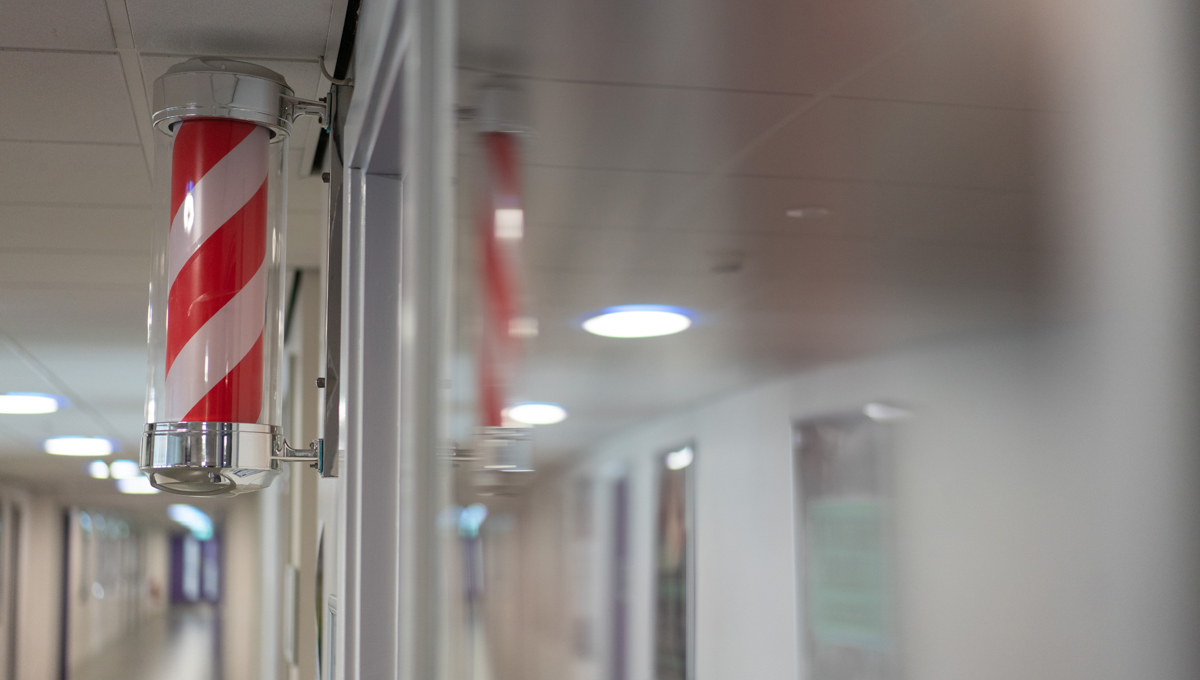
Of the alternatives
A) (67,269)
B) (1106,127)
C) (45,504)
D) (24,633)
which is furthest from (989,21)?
(45,504)

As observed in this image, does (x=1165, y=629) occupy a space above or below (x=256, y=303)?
below

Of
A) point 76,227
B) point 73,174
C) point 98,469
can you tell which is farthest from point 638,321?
point 98,469

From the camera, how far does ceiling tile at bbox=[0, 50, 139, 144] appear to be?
0.96m

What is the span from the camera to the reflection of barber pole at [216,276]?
83 centimetres

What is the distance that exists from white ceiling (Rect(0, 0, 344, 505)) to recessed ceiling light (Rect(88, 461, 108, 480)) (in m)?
4.67

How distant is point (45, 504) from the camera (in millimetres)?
8344

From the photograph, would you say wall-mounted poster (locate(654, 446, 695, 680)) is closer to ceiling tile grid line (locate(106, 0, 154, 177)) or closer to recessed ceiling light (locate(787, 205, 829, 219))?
recessed ceiling light (locate(787, 205, 829, 219))

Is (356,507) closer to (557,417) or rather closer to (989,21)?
(557,417)

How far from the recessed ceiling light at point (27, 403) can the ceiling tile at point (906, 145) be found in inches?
162

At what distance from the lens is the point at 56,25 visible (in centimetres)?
88

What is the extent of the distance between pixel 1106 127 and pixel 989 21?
0.11 ft

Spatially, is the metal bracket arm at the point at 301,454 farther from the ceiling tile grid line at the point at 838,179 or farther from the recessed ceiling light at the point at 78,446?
the recessed ceiling light at the point at 78,446

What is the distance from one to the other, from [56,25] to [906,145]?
0.93 metres

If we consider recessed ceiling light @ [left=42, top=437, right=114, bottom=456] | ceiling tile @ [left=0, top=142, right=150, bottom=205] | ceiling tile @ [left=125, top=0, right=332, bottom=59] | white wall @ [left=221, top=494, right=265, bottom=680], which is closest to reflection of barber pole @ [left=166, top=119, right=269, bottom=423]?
ceiling tile @ [left=125, top=0, right=332, bottom=59]
